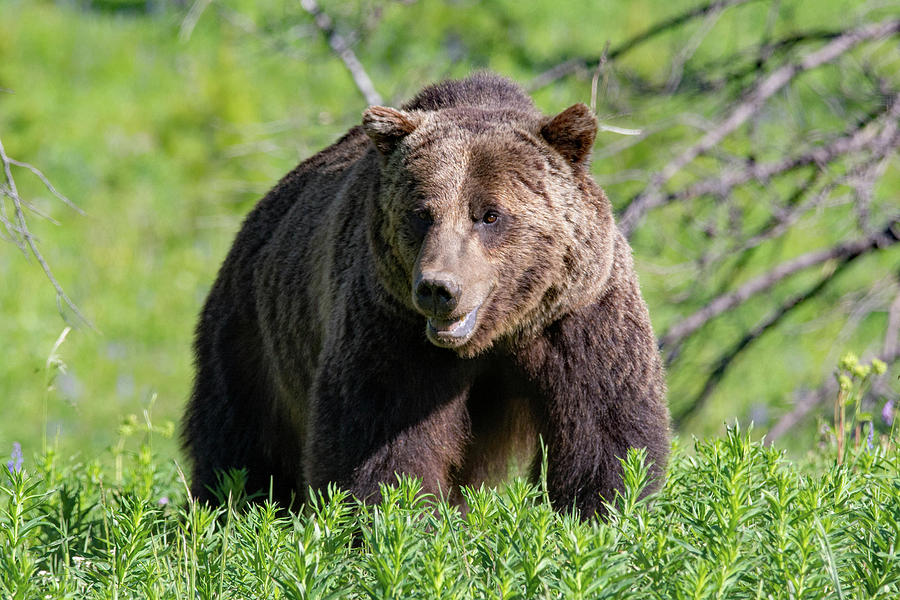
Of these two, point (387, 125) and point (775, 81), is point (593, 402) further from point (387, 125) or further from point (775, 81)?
point (775, 81)

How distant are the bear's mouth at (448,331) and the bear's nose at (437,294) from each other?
0.23 ft

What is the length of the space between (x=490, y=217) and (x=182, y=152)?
10.3 metres

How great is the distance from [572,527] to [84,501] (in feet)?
7.16

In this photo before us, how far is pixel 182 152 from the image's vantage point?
1391 centimetres

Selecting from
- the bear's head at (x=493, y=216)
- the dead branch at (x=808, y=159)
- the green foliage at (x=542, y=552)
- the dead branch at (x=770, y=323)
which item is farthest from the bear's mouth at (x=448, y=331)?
the dead branch at (x=770, y=323)

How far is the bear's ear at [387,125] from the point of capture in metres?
4.43

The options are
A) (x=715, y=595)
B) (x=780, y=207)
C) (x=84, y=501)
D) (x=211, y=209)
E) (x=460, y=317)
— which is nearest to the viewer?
(x=715, y=595)

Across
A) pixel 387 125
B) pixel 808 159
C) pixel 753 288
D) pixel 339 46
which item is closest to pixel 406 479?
pixel 387 125

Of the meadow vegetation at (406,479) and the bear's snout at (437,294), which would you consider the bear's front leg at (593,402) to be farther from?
the bear's snout at (437,294)

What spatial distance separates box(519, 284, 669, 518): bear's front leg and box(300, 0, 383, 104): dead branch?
2.91m

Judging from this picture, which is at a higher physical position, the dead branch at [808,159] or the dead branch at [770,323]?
the dead branch at [808,159]

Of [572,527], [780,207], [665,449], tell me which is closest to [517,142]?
→ [665,449]

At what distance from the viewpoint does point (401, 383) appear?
4332 millimetres

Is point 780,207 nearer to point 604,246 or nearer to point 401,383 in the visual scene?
point 604,246
